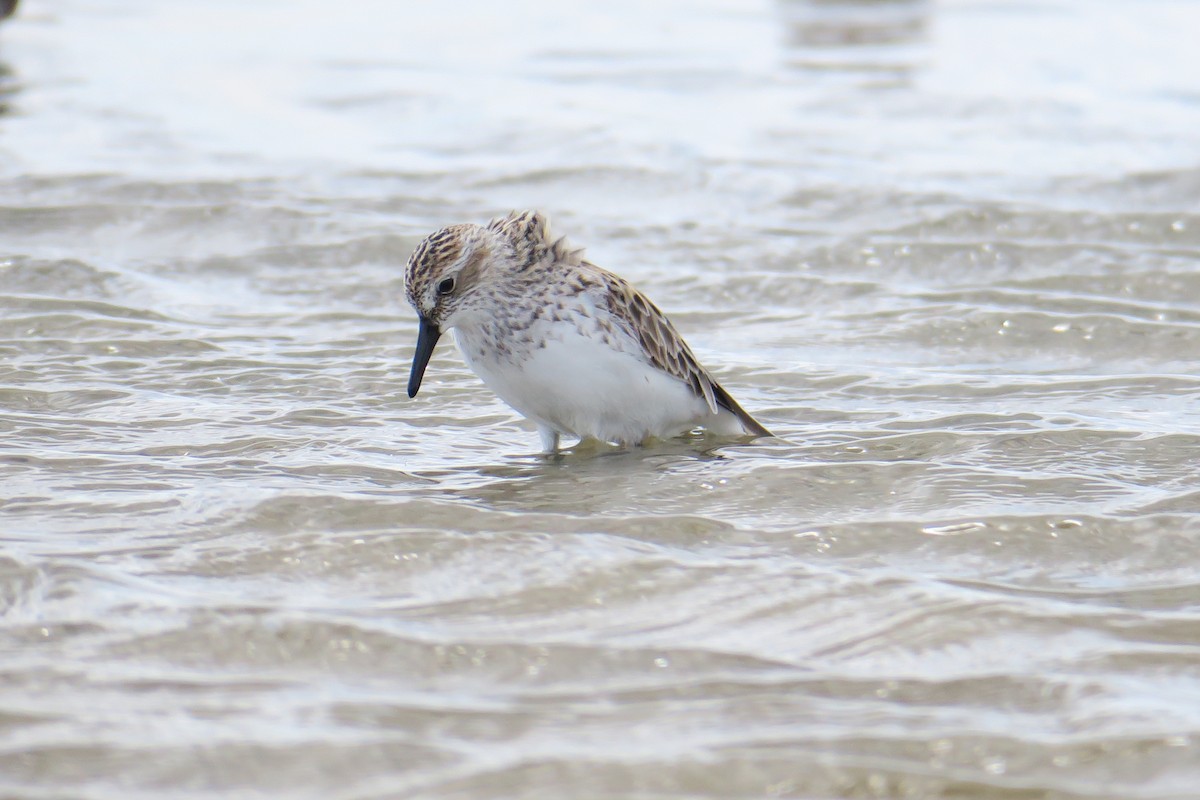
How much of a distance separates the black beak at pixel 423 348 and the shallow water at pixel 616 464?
301 millimetres

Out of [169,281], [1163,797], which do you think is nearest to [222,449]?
[169,281]

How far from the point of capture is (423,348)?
6293mm

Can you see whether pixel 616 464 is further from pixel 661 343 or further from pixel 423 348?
pixel 423 348

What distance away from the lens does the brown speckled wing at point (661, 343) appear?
20.6ft

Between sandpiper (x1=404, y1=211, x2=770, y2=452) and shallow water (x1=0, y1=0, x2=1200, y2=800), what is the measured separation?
0.22 meters

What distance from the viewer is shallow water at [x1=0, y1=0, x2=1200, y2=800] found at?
12.5ft

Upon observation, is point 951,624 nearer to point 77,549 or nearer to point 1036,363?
point 77,549

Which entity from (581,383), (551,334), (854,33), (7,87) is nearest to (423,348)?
(551,334)

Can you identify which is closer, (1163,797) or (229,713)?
(1163,797)

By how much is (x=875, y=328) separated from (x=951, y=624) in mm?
3876

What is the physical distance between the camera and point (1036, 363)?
7.74 m

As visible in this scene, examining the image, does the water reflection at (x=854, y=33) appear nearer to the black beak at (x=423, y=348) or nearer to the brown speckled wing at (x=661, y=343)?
the brown speckled wing at (x=661, y=343)

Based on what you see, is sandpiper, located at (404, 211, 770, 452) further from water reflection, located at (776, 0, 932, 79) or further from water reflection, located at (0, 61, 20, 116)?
water reflection, located at (776, 0, 932, 79)

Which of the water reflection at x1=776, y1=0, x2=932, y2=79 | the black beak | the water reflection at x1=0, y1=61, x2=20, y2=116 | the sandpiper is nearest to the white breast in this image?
the sandpiper
